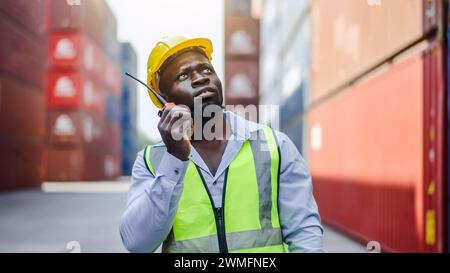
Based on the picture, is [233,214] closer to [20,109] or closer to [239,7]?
[20,109]

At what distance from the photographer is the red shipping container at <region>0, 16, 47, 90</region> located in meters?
24.2

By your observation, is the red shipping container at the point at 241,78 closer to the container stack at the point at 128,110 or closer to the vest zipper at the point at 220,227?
the container stack at the point at 128,110

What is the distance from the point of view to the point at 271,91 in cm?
2770

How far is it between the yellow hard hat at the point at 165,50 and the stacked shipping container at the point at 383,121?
5.62 m

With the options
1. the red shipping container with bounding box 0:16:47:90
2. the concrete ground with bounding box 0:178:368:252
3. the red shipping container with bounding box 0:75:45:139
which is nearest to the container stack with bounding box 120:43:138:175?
the red shipping container with bounding box 0:75:45:139

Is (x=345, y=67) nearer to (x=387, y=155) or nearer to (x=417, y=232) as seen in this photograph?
(x=387, y=155)

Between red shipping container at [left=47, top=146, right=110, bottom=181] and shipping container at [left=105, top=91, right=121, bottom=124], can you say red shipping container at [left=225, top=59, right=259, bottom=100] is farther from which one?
shipping container at [left=105, top=91, right=121, bottom=124]

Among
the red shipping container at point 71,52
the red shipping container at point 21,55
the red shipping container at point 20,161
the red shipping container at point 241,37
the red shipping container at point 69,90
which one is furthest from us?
the red shipping container at point 69,90

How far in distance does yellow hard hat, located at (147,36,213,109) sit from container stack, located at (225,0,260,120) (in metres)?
28.7

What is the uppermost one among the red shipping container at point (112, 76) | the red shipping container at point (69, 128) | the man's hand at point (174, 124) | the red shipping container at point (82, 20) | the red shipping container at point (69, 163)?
the red shipping container at point (82, 20)

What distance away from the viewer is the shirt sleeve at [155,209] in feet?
5.91

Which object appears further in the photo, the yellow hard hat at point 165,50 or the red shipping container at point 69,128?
the red shipping container at point 69,128

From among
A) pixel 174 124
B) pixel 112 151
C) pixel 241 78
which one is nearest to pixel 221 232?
pixel 174 124

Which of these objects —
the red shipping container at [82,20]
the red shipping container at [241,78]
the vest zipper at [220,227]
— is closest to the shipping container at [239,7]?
the red shipping container at [241,78]
